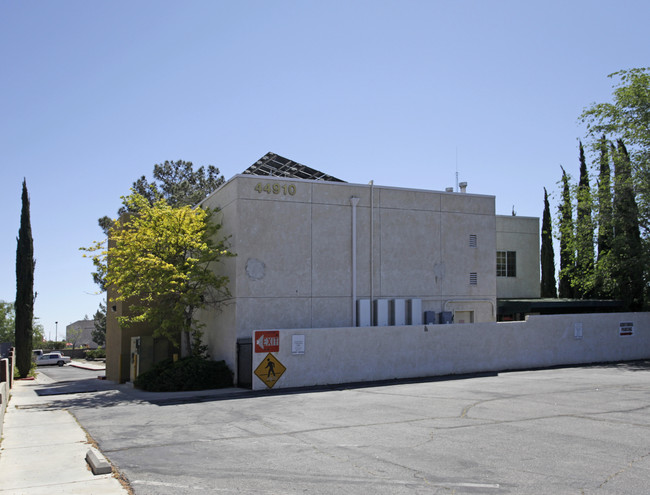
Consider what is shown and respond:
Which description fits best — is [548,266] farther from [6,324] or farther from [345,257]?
[6,324]

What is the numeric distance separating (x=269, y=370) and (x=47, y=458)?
10855 millimetres

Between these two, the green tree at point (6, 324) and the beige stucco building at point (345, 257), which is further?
the green tree at point (6, 324)

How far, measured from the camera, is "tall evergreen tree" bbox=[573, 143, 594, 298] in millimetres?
33750

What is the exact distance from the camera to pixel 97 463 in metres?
9.52

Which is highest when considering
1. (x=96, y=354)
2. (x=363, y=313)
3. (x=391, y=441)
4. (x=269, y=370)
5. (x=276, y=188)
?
(x=276, y=188)

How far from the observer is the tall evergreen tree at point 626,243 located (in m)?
31.9

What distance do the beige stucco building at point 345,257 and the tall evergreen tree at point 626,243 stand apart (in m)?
8.44

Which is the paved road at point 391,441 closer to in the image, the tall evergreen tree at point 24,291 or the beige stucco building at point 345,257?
the beige stucco building at point 345,257

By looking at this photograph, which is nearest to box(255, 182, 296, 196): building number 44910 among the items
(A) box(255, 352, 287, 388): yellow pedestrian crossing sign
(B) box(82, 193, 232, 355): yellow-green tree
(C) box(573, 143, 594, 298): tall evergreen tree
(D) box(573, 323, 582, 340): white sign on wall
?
(B) box(82, 193, 232, 355): yellow-green tree

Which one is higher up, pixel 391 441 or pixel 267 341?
pixel 267 341

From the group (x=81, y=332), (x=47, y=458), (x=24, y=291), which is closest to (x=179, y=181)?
(x=24, y=291)

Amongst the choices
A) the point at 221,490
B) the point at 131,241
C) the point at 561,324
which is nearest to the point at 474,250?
the point at 561,324

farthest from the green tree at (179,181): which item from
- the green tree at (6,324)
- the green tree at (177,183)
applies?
the green tree at (6,324)

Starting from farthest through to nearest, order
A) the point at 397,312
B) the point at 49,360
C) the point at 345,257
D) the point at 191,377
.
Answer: the point at 49,360
the point at 397,312
the point at 345,257
the point at 191,377
